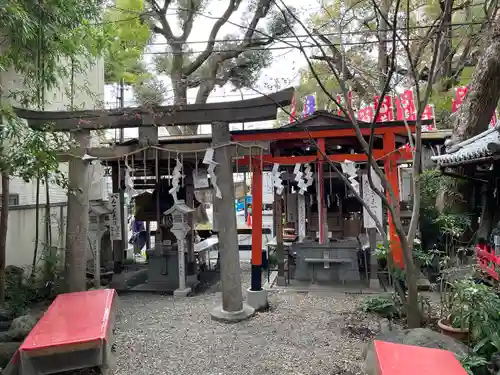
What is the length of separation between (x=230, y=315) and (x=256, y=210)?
201cm

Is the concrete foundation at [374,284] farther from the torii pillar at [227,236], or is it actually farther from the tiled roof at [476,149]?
the torii pillar at [227,236]

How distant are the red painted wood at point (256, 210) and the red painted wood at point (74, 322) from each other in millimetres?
2661

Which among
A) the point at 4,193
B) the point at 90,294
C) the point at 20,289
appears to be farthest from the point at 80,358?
the point at 20,289

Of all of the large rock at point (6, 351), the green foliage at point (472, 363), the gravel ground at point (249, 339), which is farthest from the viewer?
the gravel ground at point (249, 339)

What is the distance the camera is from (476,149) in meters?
5.95

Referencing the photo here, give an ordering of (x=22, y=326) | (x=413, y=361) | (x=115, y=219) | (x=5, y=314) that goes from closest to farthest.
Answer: (x=413, y=361), (x=22, y=326), (x=5, y=314), (x=115, y=219)

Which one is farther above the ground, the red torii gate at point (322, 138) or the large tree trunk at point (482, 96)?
the large tree trunk at point (482, 96)

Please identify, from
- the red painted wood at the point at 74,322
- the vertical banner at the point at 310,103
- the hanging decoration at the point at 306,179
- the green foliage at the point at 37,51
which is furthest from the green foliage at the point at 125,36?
the red painted wood at the point at 74,322

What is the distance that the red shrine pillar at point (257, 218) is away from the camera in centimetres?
753

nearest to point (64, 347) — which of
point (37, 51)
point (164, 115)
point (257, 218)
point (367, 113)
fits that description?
point (164, 115)

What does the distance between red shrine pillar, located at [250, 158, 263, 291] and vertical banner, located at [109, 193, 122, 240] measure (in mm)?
3984

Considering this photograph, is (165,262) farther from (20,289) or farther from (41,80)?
(41,80)

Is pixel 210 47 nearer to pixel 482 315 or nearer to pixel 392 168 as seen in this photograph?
pixel 392 168

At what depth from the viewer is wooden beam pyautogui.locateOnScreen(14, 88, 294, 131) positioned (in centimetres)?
665
